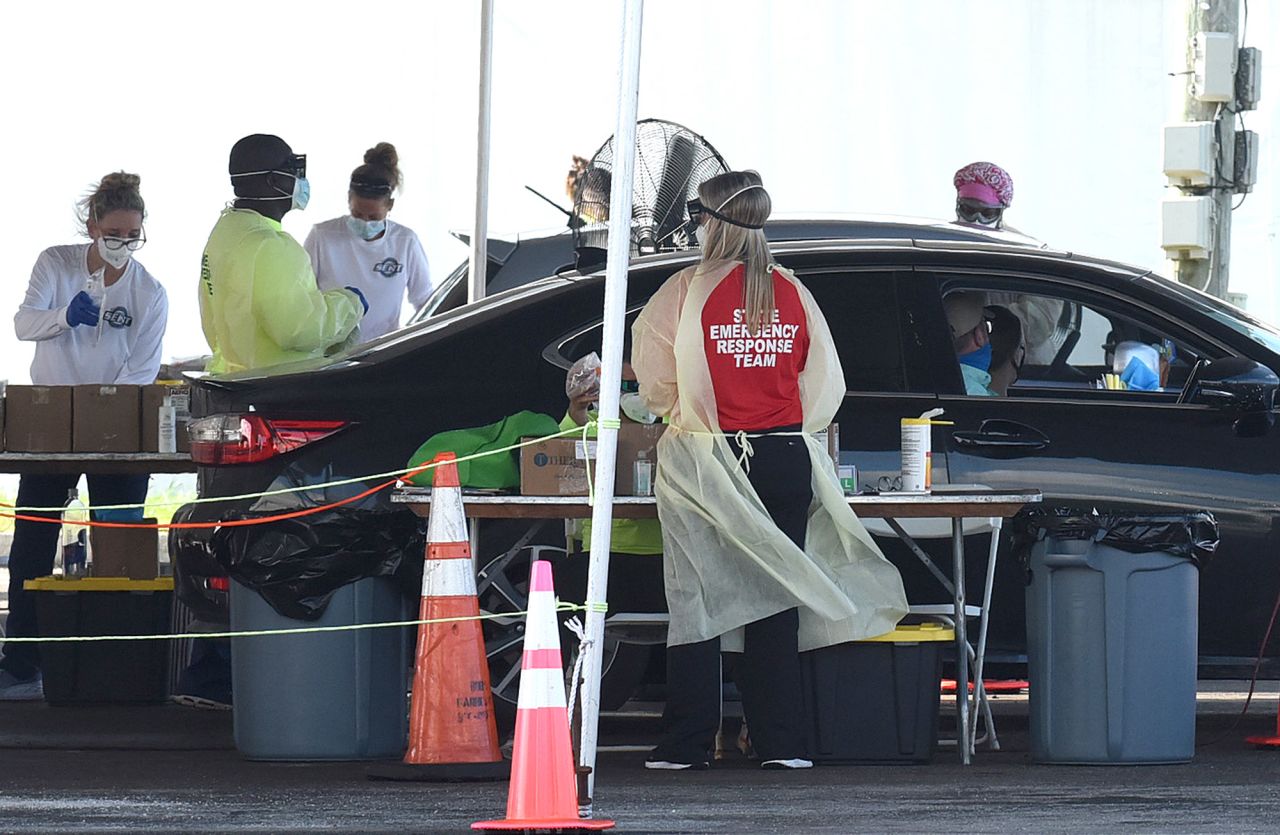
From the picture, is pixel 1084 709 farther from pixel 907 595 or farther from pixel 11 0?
pixel 11 0

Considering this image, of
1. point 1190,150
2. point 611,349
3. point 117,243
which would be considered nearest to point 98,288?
point 117,243

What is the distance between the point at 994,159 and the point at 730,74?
1.69 metres

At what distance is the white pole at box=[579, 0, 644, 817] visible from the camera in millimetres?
5207

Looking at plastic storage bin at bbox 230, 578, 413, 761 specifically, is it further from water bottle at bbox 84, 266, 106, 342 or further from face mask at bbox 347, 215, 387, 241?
face mask at bbox 347, 215, 387, 241

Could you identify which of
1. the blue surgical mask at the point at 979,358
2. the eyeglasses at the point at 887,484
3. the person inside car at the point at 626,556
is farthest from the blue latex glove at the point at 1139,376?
the person inside car at the point at 626,556

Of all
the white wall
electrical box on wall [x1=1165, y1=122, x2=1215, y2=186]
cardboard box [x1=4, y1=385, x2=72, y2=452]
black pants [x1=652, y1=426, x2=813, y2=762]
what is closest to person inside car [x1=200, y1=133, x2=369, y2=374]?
cardboard box [x1=4, y1=385, x2=72, y2=452]

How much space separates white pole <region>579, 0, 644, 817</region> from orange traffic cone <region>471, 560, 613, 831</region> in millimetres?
218

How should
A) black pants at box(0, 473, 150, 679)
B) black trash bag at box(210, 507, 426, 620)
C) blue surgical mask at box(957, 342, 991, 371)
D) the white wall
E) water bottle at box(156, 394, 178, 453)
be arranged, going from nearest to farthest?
black trash bag at box(210, 507, 426, 620), blue surgical mask at box(957, 342, 991, 371), water bottle at box(156, 394, 178, 453), black pants at box(0, 473, 150, 679), the white wall

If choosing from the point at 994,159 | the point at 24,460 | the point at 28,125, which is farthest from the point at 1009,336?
the point at 28,125

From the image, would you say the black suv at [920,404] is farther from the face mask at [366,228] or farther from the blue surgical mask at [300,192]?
the face mask at [366,228]

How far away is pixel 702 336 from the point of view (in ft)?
20.6

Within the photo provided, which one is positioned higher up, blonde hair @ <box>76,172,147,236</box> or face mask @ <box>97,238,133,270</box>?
blonde hair @ <box>76,172,147,236</box>

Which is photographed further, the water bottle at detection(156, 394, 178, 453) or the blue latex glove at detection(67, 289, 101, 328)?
the blue latex glove at detection(67, 289, 101, 328)

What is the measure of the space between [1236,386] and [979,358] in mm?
837
